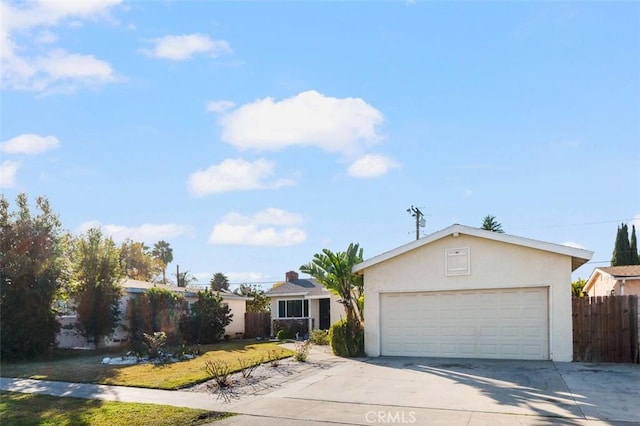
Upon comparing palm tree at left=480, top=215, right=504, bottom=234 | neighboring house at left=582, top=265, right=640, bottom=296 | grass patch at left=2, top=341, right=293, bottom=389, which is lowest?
grass patch at left=2, top=341, right=293, bottom=389

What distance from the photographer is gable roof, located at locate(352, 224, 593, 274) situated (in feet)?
47.1

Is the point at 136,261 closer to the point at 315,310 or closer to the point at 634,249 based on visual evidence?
the point at 315,310

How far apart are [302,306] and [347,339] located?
13.6 meters

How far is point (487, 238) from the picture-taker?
15375 mm

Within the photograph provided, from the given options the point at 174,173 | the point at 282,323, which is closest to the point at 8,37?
the point at 174,173

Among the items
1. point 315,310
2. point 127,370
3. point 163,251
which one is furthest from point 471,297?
point 163,251

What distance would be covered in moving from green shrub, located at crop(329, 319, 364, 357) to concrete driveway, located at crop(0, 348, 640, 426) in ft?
8.05

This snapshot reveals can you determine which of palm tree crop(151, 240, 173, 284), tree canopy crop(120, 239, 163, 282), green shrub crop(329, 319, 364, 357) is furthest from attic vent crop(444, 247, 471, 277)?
palm tree crop(151, 240, 173, 284)

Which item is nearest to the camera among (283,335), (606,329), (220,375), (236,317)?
(220,375)

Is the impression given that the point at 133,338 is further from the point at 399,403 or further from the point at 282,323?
the point at 399,403

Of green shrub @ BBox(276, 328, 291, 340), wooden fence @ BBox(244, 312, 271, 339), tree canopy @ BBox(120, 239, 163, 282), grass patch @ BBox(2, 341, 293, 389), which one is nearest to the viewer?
grass patch @ BBox(2, 341, 293, 389)

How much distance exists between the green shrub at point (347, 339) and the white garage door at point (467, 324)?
0.76m

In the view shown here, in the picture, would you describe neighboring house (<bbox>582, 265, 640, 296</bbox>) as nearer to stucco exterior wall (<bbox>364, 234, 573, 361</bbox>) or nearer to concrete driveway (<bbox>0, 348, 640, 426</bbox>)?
stucco exterior wall (<bbox>364, 234, 573, 361</bbox>)

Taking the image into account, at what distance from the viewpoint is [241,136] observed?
1691 cm
